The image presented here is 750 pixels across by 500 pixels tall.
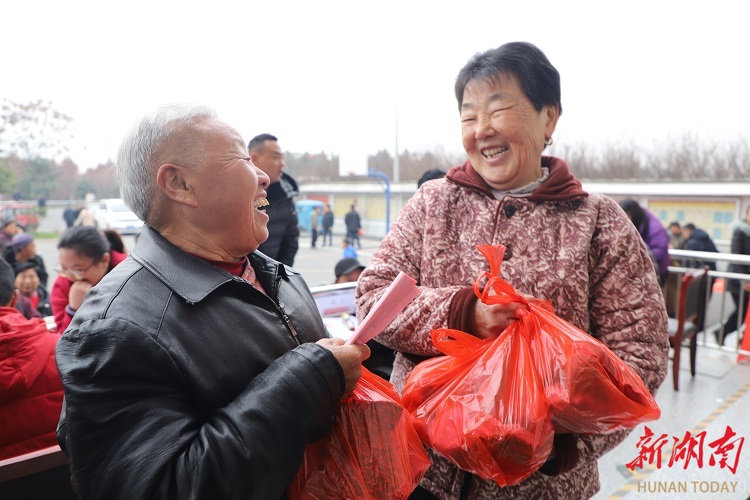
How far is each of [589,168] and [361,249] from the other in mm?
5751

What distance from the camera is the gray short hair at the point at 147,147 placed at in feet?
3.03

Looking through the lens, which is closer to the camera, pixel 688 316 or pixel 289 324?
pixel 289 324

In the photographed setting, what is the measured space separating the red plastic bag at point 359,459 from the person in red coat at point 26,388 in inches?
45.7

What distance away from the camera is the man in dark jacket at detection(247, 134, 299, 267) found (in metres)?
3.47

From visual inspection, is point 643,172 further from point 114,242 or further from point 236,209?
point 236,209

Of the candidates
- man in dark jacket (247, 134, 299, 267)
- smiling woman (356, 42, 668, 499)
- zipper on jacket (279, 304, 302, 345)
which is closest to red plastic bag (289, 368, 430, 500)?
zipper on jacket (279, 304, 302, 345)

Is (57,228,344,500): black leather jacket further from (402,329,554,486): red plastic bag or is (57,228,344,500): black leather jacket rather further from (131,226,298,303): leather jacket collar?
(402,329,554,486): red plastic bag

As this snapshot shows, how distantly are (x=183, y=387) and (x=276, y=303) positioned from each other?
0.26 meters

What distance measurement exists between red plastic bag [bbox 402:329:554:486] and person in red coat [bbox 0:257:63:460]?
4.20 feet

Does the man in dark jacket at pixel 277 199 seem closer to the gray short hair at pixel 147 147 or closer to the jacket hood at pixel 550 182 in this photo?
the jacket hood at pixel 550 182

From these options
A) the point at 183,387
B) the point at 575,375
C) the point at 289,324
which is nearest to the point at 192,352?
the point at 183,387

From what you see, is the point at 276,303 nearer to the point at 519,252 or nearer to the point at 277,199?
the point at 519,252

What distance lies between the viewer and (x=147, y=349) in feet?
2.52

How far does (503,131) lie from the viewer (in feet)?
3.99
